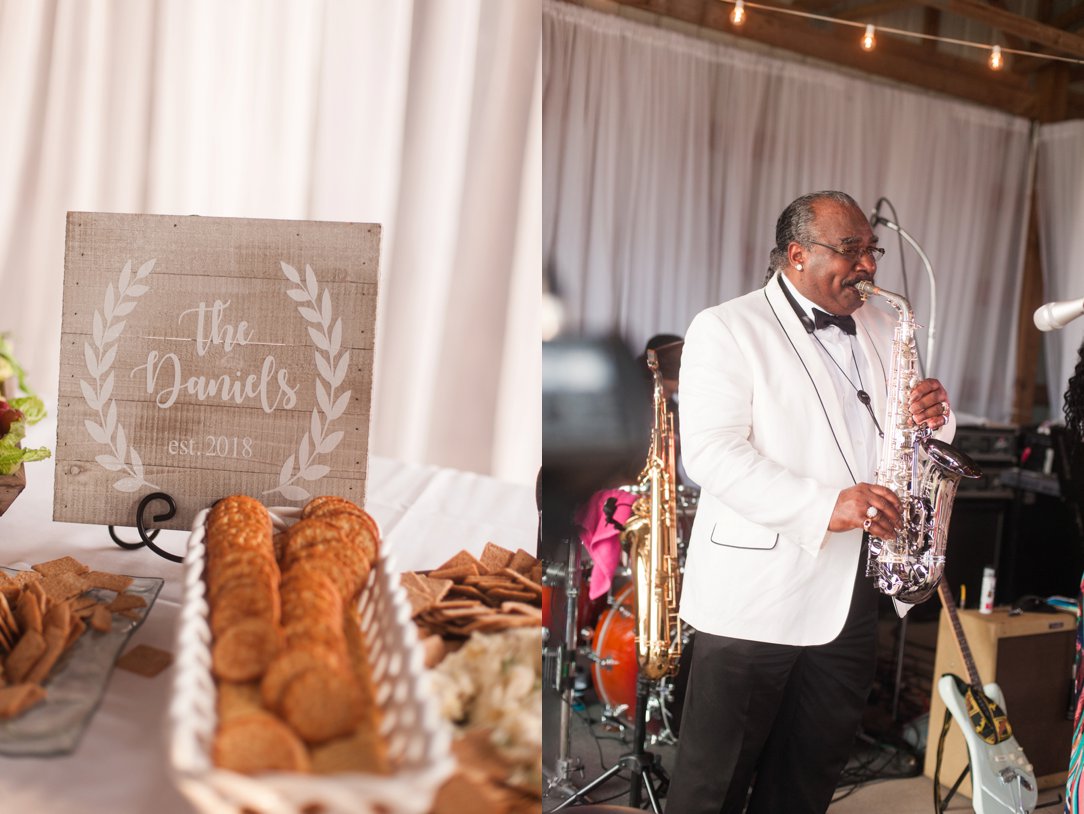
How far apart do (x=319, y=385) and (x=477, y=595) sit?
31 centimetres

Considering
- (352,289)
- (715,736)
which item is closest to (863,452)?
(715,736)

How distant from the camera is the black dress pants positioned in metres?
1.83

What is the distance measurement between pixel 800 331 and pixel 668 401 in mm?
646

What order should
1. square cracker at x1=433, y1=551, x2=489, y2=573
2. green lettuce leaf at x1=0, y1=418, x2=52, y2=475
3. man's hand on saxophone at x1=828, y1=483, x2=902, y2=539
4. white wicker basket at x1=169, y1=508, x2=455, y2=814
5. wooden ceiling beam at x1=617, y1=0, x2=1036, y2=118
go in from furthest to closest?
1. wooden ceiling beam at x1=617, y1=0, x2=1036, y2=118
2. man's hand on saxophone at x1=828, y1=483, x2=902, y2=539
3. green lettuce leaf at x1=0, y1=418, x2=52, y2=475
4. square cracker at x1=433, y1=551, x2=489, y2=573
5. white wicker basket at x1=169, y1=508, x2=455, y2=814

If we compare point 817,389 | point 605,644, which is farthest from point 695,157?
point 605,644

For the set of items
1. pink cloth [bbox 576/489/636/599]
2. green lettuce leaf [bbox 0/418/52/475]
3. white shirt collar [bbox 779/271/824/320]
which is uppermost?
white shirt collar [bbox 779/271/824/320]

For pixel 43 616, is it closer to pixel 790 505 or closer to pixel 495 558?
pixel 495 558

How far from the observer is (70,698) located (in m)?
0.80

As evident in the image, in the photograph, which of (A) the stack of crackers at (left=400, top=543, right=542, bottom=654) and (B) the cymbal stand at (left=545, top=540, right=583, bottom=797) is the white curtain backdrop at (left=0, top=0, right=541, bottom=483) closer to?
(B) the cymbal stand at (left=545, top=540, right=583, bottom=797)

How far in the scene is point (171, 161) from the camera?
2891mm

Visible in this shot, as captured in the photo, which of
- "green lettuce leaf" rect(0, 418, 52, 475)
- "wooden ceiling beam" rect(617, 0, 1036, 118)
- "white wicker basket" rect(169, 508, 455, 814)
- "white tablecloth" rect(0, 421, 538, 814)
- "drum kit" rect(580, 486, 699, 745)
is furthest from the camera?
"wooden ceiling beam" rect(617, 0, 1036, 118)

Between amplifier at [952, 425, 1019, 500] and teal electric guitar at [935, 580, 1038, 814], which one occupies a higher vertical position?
amplifier at [952, 425, 1019, 500]

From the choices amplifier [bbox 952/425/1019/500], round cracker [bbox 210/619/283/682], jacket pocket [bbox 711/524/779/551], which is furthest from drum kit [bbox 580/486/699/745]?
round cracker [bbox 210/619/283/682]

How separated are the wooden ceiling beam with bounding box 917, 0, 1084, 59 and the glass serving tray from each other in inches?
112
